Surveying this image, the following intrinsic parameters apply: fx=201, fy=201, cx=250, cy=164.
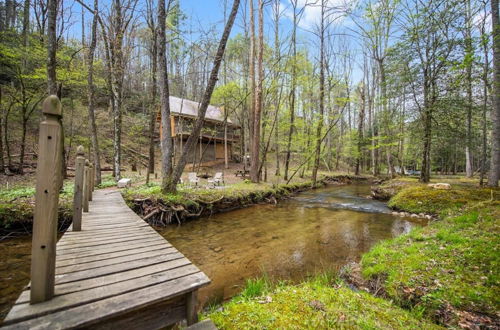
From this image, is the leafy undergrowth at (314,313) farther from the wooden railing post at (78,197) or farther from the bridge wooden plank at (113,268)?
the wooden railing post at (78,197)

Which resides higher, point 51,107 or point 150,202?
point 51,107

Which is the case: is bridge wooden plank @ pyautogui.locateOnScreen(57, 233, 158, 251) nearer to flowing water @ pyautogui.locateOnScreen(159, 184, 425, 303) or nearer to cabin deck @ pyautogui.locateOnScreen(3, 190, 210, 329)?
cabin deck @ pyautogui.locateOnScreen(3, 190, 210, 329)

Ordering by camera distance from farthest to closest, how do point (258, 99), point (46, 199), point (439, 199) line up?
point (258, 99), point (439, 199), point (46, 199)

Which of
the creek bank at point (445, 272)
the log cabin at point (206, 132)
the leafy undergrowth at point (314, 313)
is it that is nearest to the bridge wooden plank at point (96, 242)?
the leafy undergrowth at point (314, 313)

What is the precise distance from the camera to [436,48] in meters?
10.2

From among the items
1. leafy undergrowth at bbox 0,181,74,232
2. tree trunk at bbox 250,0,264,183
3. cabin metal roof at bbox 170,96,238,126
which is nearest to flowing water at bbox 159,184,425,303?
leafy undergrowth at bbox 0,181,74,232

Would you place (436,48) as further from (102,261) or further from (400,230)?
(102,261)

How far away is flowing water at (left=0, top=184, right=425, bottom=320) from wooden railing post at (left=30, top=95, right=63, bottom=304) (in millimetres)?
2364

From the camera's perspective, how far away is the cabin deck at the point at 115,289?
4.72ft

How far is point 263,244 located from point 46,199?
187 inches

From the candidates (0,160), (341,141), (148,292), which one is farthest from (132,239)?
(341,141)

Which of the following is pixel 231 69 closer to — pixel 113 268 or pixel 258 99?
pixel 258 99

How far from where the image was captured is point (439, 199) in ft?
25.6

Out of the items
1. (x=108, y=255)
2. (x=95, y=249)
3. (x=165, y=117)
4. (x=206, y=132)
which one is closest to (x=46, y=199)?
(x=108, y=255)
